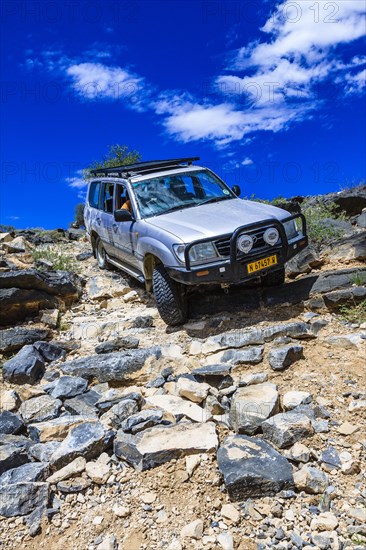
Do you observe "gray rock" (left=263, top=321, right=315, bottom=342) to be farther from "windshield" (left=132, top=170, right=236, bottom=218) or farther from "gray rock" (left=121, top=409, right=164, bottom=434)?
"windshield" (left=132, top=170, right=236, bottom=218)

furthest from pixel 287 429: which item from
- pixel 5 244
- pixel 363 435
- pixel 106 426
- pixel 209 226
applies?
pixel 5 244

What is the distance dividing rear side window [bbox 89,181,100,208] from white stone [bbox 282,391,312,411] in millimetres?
6626

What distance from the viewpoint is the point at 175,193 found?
263 inches

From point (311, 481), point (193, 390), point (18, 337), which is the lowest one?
point (311, 481)

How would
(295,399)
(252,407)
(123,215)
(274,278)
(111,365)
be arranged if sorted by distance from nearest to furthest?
1. (252,407)
2. (295,399)
3. (111,365)
4. (274,278)
5. (123,215)

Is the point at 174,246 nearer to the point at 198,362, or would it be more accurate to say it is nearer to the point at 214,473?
the point at 198,362

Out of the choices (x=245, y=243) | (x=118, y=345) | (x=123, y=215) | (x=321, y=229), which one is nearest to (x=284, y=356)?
(x=245, y=243)

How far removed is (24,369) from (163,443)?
7.90 ft

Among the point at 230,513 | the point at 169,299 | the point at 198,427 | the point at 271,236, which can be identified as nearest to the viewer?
the point at 230,513

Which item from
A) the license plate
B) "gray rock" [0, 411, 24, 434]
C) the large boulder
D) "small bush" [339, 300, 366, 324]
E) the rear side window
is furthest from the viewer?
the rear side window

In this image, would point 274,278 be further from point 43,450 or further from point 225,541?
point 225,541

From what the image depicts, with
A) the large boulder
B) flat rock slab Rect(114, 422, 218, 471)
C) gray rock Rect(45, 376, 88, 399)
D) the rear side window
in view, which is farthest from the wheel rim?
flat rock slab Rect(114, 422, 218, 471)

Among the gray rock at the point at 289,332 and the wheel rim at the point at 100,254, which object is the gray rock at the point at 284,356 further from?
the wheel rim at the point at 100,254

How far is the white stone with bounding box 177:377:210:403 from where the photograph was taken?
3.76 metres
